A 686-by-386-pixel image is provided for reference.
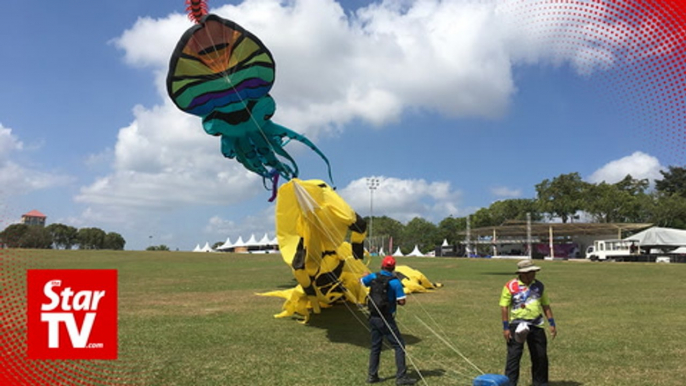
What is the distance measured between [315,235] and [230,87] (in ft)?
13.5

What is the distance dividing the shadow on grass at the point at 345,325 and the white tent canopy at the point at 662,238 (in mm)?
55132

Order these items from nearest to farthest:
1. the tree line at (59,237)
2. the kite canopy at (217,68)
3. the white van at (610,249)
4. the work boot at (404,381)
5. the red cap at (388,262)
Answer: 1. the work boot at (404,381)
2. the red cap at (388,262)
3. the kite canopy at (217,68)
4. the white van at (610,249)
5. the tree line at (59,237)

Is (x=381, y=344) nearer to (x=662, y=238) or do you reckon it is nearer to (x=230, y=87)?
(x=230, y=87)

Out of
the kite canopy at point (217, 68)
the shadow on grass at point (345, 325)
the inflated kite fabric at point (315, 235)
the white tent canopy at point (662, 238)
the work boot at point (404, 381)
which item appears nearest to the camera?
the work boot at point (404, 381)

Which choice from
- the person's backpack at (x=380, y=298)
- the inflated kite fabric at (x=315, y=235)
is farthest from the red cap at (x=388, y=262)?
the inflated kite fabric at (x=315, y=235)

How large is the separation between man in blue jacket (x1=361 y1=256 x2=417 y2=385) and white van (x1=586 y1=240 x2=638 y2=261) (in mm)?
59560

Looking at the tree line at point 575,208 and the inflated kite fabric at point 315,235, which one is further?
the tree line at point 575,208

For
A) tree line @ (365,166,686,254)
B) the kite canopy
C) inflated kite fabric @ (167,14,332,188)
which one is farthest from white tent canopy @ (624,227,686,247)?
the kite canopy

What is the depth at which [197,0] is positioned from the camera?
9391 millimetres

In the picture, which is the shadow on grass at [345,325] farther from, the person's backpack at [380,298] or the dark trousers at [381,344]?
the person's backpack at [380,298]

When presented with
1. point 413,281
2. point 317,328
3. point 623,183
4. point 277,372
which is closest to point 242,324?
point 317,328

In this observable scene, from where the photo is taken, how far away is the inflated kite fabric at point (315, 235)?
9992 millimetres

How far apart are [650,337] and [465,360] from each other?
462cm

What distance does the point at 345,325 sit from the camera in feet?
36.5
